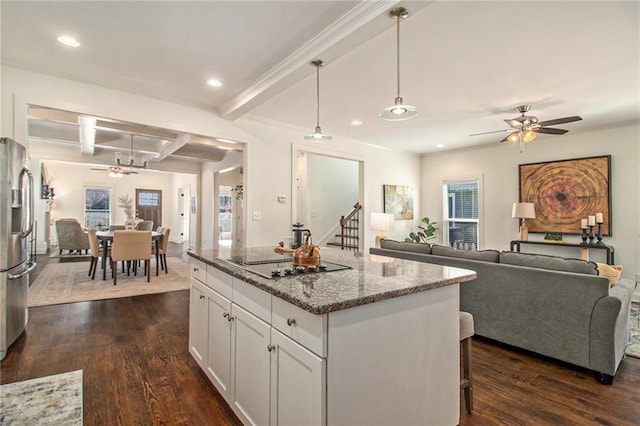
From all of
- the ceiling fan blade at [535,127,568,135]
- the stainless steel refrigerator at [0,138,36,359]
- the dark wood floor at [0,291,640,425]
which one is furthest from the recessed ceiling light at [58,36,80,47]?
the ceiling fan blade at [535,127,568,135]

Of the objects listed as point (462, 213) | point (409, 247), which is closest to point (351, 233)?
point (462, 213)

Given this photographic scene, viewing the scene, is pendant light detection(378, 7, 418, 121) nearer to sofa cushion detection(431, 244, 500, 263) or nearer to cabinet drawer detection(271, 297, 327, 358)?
cabinet drawer detection(271, 297, 327, 358)

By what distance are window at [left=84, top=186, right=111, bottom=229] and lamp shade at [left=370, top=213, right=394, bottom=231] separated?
970 centimetres

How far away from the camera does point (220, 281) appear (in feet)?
7.04

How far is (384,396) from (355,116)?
3.67m

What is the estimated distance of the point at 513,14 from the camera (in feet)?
7.07

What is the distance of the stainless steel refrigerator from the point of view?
2.66 meters

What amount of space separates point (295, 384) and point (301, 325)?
264 millimetres

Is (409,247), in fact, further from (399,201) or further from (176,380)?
(399,201)

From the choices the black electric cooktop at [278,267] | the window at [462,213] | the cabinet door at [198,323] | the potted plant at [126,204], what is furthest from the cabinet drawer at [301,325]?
the potted plant at [126,204]

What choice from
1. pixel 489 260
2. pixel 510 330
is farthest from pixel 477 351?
pixel 489 260

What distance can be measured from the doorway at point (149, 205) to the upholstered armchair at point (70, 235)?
3.38 metres

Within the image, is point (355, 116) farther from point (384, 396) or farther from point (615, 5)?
point (384, 396)

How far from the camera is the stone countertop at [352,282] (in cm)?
129
